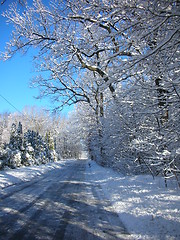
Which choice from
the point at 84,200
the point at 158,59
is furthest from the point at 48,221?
the point at 158,59

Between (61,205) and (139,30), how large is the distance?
5.33 meters

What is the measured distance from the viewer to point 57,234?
356 centimetres

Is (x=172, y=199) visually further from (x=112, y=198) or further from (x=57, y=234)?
(x=57, y=234)

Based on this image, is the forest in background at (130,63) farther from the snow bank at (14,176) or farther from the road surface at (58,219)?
the snow bank at (14,176)

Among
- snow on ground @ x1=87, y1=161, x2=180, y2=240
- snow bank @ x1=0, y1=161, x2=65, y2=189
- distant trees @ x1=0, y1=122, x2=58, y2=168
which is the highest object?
distant trees @ x1=0, y1=122, x2=58, y2=168

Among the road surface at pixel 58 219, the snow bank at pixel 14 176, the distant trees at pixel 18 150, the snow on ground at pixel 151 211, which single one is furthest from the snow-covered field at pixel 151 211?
the distant trees at pixel 18 150

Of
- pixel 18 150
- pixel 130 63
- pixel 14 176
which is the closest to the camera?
pixel 130 63

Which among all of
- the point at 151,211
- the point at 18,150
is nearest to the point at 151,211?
the point at 151,211

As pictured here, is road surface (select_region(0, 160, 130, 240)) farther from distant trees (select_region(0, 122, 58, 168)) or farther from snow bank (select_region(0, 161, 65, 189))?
distant trees (select_region(0, 122, 58, 168))

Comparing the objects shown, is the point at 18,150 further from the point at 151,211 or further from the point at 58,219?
the point at 151,211

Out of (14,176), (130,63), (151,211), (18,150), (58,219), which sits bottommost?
(14,176)

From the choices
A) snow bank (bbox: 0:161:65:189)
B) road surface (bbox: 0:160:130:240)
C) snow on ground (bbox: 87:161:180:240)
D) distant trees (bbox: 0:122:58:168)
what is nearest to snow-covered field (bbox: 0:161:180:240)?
snow on ground (bbox: 87:161:180:240)

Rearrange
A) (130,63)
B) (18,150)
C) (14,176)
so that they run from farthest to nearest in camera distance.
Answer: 1. (18,150)
2. (14,176)
3. (130,63)

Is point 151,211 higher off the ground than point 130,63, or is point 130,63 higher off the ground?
point 130,63
